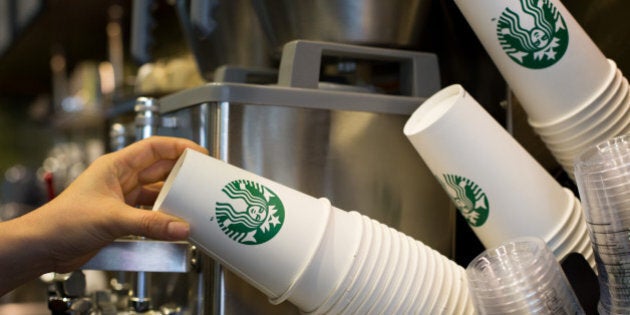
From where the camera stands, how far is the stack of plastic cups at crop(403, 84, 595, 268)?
0.77 m

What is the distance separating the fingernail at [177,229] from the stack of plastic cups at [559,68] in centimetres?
37

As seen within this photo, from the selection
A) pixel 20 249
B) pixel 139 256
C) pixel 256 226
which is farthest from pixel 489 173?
pixel 20 249

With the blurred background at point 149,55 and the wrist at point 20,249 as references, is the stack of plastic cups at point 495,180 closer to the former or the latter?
the blurred background at point 149,55

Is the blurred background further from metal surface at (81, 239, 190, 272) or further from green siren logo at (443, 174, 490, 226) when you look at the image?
metal surface at (81, 239, 190, 272)

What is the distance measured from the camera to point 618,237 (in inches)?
23.9

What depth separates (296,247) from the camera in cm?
74

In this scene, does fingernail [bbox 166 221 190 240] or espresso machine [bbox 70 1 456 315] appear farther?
espresso machine [bbox 70 1 456 315]

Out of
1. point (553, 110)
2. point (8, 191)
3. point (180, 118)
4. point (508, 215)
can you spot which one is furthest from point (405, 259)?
point (8, 191)

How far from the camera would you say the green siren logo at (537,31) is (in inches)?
30.5

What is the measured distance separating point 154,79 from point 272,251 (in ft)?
3.40

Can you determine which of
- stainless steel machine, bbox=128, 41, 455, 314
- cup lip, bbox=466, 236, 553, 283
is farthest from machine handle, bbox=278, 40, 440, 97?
cup lip, bbox=466, 236, 553, 283

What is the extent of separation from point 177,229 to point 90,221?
0.43ft

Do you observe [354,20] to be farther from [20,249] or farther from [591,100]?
[20,249]

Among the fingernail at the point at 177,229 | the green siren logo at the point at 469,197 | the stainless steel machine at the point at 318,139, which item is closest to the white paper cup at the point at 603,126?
the green siren logo at the point at 469,197
